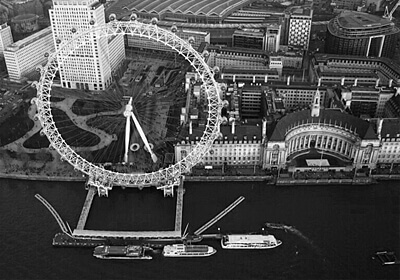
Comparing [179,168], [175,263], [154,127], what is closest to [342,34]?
[154,127]

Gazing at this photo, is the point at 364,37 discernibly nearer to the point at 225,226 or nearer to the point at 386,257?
the point at 386,257

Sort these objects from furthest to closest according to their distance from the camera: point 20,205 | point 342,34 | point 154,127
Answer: point 342,34, point 154,127, point 20,205

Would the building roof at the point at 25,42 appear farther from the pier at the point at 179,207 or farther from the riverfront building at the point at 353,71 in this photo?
the riverfront building at the point at 353,71

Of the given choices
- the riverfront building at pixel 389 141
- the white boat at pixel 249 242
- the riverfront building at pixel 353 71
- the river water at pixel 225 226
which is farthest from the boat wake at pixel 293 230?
the riverfront building at pixel 353 71

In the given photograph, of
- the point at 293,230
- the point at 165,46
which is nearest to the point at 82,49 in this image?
the point at 165,46

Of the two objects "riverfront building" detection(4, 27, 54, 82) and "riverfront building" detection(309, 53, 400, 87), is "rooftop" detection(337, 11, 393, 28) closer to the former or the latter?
"riverfront building" detection(309, 53, 400, 87)

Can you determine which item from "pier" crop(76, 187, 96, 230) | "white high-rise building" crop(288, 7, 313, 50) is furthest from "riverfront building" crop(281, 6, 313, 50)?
"pier" crop(76, 187, 96, 230)

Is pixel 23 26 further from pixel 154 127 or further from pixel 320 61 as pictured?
pixel 320 61
